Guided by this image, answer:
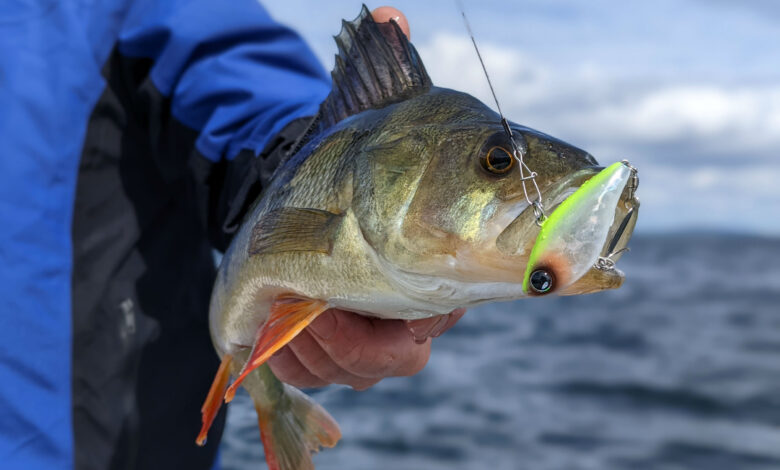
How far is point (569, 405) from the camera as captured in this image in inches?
361

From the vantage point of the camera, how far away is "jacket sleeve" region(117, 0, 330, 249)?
2.52 metres

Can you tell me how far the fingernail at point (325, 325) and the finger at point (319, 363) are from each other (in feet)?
0.26

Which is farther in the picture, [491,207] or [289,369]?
[289,369]

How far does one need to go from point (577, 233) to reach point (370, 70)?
0.84m

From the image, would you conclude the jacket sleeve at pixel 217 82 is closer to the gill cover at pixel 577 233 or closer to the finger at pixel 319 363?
the finger at pixel 319 363

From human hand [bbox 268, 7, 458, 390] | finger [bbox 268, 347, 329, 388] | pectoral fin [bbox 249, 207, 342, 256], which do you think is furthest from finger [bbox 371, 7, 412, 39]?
finger [bbox 268, 347, 329, 388]

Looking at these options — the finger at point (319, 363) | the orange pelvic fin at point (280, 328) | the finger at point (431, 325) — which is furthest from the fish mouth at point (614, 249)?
the finger at point (319, 363)

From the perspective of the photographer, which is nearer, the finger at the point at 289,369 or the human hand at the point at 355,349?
the human hand at the point at 355,349

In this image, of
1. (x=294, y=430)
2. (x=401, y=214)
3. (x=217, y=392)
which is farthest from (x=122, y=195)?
(x=401, y=214)

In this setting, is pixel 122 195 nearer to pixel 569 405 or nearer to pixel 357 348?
pixel 357 348

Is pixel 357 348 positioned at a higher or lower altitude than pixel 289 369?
higher

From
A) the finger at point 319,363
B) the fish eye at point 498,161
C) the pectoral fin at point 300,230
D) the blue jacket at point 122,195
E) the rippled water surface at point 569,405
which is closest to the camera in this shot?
the fish eye at point 498,161

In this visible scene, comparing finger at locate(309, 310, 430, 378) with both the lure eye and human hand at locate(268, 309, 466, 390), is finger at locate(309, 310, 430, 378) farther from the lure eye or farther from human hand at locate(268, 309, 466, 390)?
the lure eye

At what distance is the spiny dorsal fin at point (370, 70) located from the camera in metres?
1.67
